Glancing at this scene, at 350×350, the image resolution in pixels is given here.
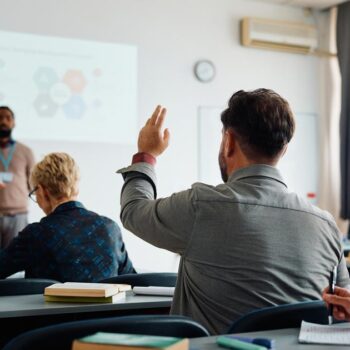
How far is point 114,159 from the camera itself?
6441mm

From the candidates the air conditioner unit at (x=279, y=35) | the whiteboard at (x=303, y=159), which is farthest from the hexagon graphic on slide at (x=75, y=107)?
the whiteboard at (x=303, y=159)

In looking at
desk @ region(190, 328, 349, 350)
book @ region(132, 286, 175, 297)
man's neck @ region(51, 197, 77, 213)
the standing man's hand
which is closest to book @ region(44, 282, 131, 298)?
→ book @ region(132, 286, 175, 297)

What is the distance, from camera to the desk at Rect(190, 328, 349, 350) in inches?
55.3

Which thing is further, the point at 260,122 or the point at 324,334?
the point at 260,122

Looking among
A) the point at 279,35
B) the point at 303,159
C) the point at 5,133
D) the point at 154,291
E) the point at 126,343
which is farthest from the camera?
the point at 303,159

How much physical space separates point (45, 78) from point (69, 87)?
0.80 ft

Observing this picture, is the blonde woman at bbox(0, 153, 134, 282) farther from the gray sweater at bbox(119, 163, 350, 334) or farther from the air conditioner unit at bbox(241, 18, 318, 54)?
the air conditioner unit at bbox(241, 18, 318, 54)

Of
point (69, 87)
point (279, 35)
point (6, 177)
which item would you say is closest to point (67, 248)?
point (6, 177)

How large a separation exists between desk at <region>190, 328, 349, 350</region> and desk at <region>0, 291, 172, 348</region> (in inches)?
30.9

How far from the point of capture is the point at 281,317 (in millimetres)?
1659

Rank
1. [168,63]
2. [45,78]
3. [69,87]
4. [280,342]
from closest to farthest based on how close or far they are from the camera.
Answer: [280,342]
[45,78]
[69,87]
[168,63]

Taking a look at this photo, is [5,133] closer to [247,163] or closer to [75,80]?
[75,80]

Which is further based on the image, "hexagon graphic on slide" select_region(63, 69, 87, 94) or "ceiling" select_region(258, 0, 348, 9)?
"ceiling" select_region(258, 0, 348, 9)

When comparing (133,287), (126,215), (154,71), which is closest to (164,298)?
(133,287)
